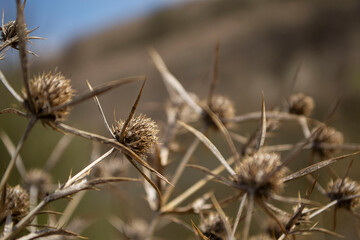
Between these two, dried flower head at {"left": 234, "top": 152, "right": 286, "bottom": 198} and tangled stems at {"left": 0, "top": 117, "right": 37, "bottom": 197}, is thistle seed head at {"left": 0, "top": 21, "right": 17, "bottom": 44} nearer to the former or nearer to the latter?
tangled stems at {"left": 0, "top": 117, "right": 37, "bottom": 197}

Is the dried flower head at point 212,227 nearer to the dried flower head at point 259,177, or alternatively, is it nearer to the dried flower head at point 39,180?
the dried flower head at point 259,177

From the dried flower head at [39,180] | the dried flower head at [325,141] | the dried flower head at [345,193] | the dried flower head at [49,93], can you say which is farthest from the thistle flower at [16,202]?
the dried flower head at [325,141]

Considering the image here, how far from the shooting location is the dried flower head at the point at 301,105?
76cm

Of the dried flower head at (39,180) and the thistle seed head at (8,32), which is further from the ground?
the thistle seed head at (8,32)

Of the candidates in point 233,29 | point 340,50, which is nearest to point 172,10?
point 233,29

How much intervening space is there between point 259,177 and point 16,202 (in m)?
0.33

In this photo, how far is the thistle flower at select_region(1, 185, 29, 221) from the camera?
406 millimetres

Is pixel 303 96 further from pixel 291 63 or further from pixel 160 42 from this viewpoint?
pixel 160 42

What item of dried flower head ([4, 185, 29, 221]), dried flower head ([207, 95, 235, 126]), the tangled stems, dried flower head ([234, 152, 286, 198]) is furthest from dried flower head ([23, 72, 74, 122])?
dried flower head ([207, 95, 235, 126])

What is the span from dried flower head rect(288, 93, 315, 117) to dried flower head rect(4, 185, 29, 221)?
0.62m

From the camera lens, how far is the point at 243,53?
930cm

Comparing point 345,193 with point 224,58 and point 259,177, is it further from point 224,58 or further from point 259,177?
point 224,58

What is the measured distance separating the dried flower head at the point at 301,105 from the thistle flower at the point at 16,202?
62 cm

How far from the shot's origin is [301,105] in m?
0.77
